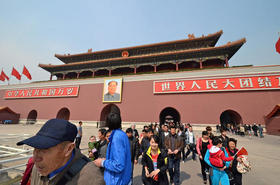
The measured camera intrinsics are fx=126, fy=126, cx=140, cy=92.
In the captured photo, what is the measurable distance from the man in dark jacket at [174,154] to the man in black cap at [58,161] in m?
2.49

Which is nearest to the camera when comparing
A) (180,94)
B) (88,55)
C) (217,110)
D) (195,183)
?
(195,183)

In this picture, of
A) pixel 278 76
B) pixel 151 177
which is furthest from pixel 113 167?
pixel 278 76

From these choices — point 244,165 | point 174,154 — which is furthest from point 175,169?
point 244,165

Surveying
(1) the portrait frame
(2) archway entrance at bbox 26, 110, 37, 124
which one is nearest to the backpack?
(1) the portrait frame

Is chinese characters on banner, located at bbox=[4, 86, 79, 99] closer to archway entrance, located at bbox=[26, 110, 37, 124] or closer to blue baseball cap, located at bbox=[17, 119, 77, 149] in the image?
archway entrance, located at bbox=[26, 110, 37, 124]

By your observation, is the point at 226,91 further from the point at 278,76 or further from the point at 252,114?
the point at 278,76

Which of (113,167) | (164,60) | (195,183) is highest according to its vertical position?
(164,60)

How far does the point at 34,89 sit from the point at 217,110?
22.0 meters

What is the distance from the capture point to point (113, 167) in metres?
1.25

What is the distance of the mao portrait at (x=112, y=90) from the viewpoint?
14.2 m

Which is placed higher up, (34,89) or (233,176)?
(34,89)

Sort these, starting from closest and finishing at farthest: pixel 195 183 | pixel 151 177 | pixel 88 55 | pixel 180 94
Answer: pixel 151 177, pixel 195 183, pixel 180 94, pixel 88 55

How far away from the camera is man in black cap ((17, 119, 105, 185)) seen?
78cm

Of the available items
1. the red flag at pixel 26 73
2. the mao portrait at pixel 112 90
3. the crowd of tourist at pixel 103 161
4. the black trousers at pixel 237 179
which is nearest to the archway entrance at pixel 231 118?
the mao portrait at pixel 112 90
